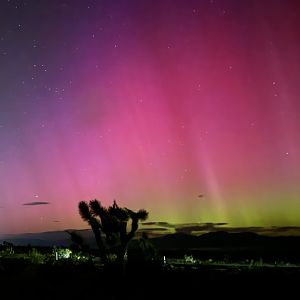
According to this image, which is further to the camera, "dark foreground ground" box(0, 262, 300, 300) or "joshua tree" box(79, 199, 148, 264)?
"joshua tree" box(79, 199, 148, 264)

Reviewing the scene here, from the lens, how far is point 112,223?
78.0 ft

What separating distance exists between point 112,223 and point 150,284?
18.6 ft

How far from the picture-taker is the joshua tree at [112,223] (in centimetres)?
2353

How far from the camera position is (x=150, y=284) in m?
18.5

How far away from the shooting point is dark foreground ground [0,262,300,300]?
646 inches

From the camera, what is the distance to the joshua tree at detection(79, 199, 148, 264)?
77.2 feet

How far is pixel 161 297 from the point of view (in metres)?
16.6

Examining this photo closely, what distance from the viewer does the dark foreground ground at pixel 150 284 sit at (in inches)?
646

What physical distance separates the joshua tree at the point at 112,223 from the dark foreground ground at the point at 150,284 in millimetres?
1930

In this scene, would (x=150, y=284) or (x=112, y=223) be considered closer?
(x=150, y=284)

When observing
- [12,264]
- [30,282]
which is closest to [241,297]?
[30,282]

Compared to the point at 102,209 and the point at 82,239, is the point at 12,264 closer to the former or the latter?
the point at 82,239

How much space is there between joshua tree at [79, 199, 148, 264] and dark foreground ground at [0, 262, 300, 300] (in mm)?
1930

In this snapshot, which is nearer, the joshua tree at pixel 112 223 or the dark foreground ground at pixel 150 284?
the dark foreground ground at pixel 150 284
